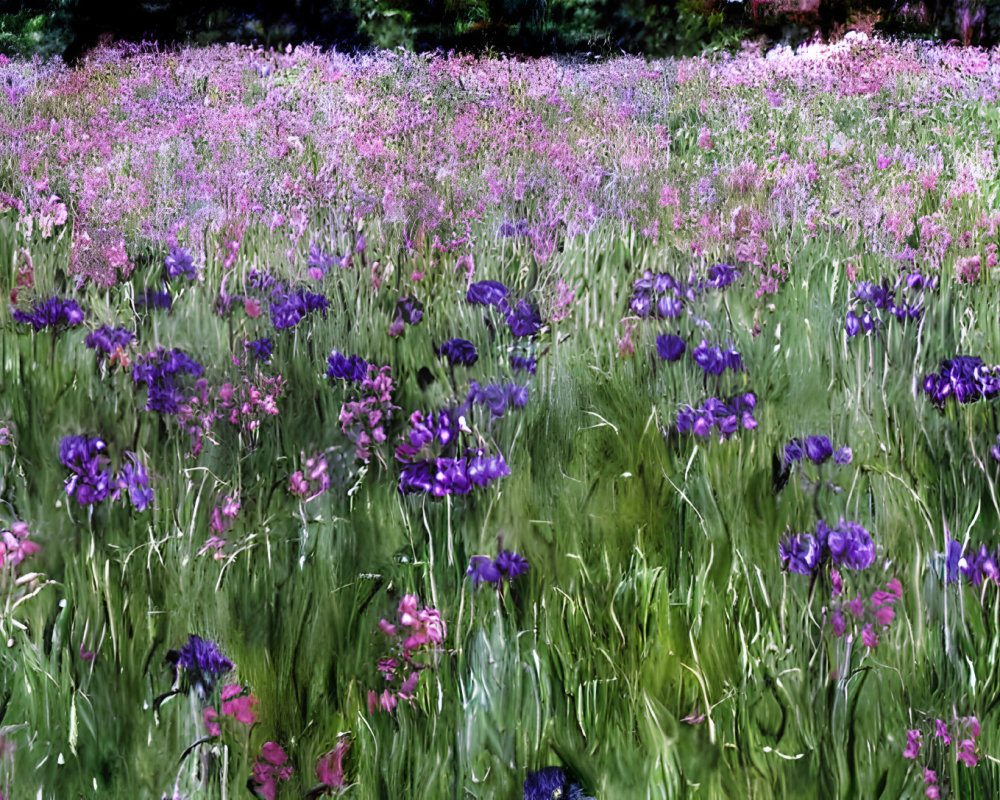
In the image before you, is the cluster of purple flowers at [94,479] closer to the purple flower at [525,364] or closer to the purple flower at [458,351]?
the purple flower at [458,351]

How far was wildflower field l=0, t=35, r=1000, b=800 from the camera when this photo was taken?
A: 3.80 feet

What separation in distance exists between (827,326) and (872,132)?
3.94 m

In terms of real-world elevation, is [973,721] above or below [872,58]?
below

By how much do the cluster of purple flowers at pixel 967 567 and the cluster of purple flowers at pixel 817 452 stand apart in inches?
11.9

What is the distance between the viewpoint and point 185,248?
10.3 ft

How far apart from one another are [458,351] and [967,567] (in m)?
1.18

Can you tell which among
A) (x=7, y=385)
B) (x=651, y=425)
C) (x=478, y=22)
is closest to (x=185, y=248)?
(x=7, y=385)

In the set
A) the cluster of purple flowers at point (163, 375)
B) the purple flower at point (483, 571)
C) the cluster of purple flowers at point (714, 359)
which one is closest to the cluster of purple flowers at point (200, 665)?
the purple flower at point (483, 571)

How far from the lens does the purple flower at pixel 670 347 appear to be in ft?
7.10

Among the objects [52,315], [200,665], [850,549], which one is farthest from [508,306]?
[200,665]

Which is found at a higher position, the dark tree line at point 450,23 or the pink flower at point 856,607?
the dark tree line at point 450,23

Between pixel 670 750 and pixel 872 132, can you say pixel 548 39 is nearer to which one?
pixel 872 132

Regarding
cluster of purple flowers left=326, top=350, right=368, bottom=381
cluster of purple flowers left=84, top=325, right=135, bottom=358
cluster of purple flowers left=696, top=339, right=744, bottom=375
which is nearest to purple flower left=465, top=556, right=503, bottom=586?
cluster of purple flowers left=326, top=350, right=368, bottom=381

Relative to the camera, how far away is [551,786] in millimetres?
1095
